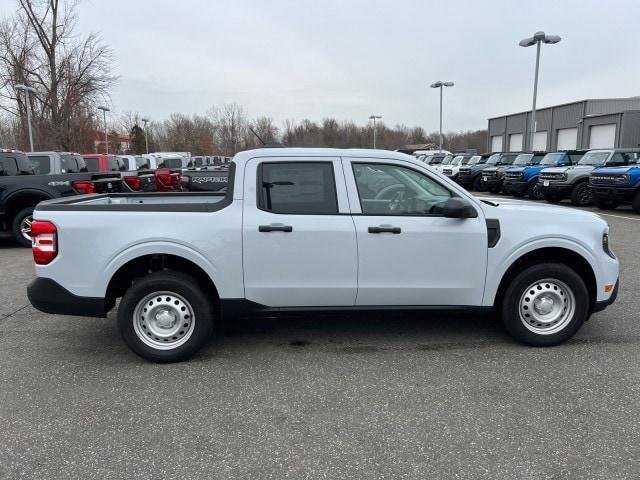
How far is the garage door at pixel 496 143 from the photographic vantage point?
188 feet

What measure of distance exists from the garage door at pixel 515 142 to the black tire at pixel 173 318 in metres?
53.3

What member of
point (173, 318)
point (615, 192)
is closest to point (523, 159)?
point (615, 192)

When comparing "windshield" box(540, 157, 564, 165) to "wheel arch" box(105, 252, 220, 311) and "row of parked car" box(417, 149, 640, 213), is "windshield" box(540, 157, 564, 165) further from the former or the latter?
"wheel arch" box(105, 252, 220, 311)

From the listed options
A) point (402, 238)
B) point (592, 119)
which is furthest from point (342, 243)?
point (592, 119)

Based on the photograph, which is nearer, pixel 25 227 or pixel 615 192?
pixel 25 227

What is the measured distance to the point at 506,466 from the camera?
109 inches

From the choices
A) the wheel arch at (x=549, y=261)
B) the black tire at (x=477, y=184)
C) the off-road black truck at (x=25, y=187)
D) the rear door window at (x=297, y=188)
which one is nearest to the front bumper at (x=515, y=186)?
the black tire at (x=477, y=184)

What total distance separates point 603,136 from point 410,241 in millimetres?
40932

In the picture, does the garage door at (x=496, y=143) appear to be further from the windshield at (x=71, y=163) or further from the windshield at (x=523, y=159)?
the windshield at (x=71, y=163)

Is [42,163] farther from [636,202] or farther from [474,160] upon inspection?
[474,160]

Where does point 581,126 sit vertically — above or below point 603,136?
above

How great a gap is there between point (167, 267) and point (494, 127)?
2375 inches

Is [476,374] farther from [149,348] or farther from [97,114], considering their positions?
[97,114]

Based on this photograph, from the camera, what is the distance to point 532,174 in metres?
19.1
